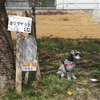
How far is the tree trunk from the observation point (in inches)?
187

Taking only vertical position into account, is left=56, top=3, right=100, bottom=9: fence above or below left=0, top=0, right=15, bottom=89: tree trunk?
above

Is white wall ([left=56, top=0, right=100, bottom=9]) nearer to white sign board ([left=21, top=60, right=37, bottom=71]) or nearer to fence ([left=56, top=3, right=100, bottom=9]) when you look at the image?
fence ([left=56, top=3, right=100, bottom=9])

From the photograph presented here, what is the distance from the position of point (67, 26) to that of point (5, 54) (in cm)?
974

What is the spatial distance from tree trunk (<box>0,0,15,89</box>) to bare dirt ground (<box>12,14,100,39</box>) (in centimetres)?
801

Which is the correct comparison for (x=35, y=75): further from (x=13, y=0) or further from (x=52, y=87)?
(x=13, y=0)

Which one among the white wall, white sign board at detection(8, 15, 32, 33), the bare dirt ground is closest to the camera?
white sign board at detection(8, 15, 32, 33)

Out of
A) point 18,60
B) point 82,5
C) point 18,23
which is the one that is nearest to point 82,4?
point 82,5

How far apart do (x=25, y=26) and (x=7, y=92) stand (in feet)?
5.24

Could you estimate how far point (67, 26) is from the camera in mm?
14109

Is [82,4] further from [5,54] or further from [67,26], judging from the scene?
[5,54]

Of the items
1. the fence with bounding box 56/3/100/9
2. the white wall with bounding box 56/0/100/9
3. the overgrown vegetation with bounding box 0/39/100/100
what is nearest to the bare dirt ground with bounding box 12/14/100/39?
the fence with bounding box 56/3/100/9

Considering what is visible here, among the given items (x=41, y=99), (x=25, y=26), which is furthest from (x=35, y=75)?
(x=25, y=26)

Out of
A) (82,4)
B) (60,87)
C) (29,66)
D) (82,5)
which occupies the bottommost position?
(60,87)

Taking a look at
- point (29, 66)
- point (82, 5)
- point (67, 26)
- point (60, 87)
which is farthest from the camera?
point (82, 5)
